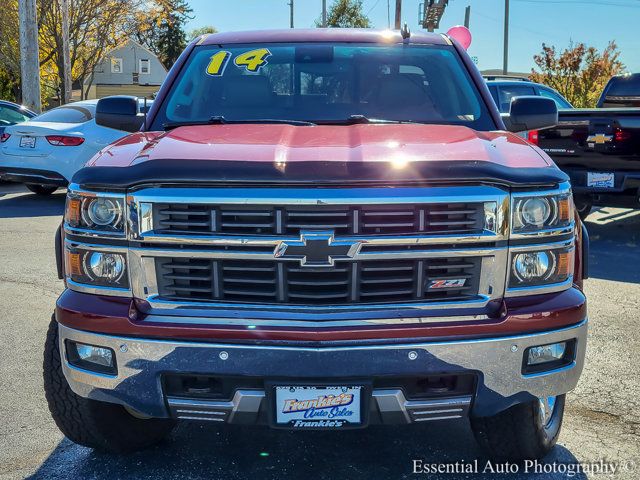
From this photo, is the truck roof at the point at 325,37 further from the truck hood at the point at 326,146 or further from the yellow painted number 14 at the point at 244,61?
the truck hood at the point at 326,146

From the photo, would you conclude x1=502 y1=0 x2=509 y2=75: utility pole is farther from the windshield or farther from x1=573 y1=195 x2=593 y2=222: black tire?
the windshield

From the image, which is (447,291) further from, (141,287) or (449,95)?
(449,95)

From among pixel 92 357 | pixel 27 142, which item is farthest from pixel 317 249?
pixel 27 142

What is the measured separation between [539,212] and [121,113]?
249cm

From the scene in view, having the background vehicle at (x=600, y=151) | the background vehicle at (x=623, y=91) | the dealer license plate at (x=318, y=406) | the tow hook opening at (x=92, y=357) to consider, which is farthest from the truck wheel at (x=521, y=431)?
the background vehicle at (x=623, y=91)

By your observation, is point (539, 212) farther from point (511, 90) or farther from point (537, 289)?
point (511, 90)

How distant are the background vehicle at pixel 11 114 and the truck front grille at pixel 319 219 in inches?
460

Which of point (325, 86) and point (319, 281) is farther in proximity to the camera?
point (325, 86)

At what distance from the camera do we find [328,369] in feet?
8.56

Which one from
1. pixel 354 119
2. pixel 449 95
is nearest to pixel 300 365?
pixel 354 119

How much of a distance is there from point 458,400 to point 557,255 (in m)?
0.64

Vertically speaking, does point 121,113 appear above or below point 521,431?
above

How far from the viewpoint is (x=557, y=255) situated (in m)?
2.82

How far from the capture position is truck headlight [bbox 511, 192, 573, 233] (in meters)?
2.74
